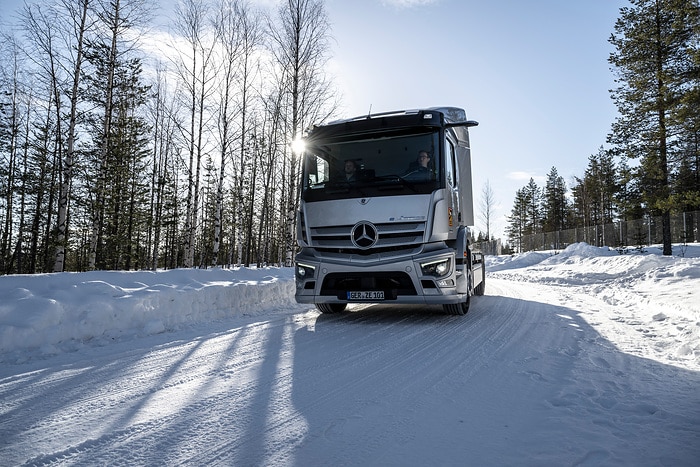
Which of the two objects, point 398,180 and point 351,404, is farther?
point 398,180

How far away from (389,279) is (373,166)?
6.07 ft

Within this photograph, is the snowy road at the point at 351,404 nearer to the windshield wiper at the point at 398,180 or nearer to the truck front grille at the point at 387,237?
the truck front grille at the point at 387,237

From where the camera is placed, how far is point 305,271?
20.6ft

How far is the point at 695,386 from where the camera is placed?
301cm

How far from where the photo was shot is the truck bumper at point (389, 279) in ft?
18.5

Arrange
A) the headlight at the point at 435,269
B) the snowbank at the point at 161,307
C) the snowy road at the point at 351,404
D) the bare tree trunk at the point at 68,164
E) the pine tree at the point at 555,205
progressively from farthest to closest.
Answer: the pine tree at the point at 555,205, the bare tree trunk at the point at 68,164, the headlight at the point at 435,269, the snowbank at the point at 161,307, the snowy road at the point at 351,404

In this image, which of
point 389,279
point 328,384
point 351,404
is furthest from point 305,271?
point 351,404

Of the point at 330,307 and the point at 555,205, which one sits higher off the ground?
the point at 555,205

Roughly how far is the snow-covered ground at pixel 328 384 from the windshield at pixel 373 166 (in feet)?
7.04

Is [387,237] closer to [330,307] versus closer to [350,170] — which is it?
[350,170]

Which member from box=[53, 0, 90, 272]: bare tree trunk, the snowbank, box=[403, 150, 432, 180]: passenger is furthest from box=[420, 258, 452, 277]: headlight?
box=[53, 0, 90, 272]: bare tree trunk

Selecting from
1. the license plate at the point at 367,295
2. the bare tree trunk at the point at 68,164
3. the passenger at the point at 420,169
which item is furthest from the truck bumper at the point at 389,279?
the bare tree trunk at the point at 68,164

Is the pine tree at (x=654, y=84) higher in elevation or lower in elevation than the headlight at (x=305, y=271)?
higher

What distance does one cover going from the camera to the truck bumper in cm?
564
